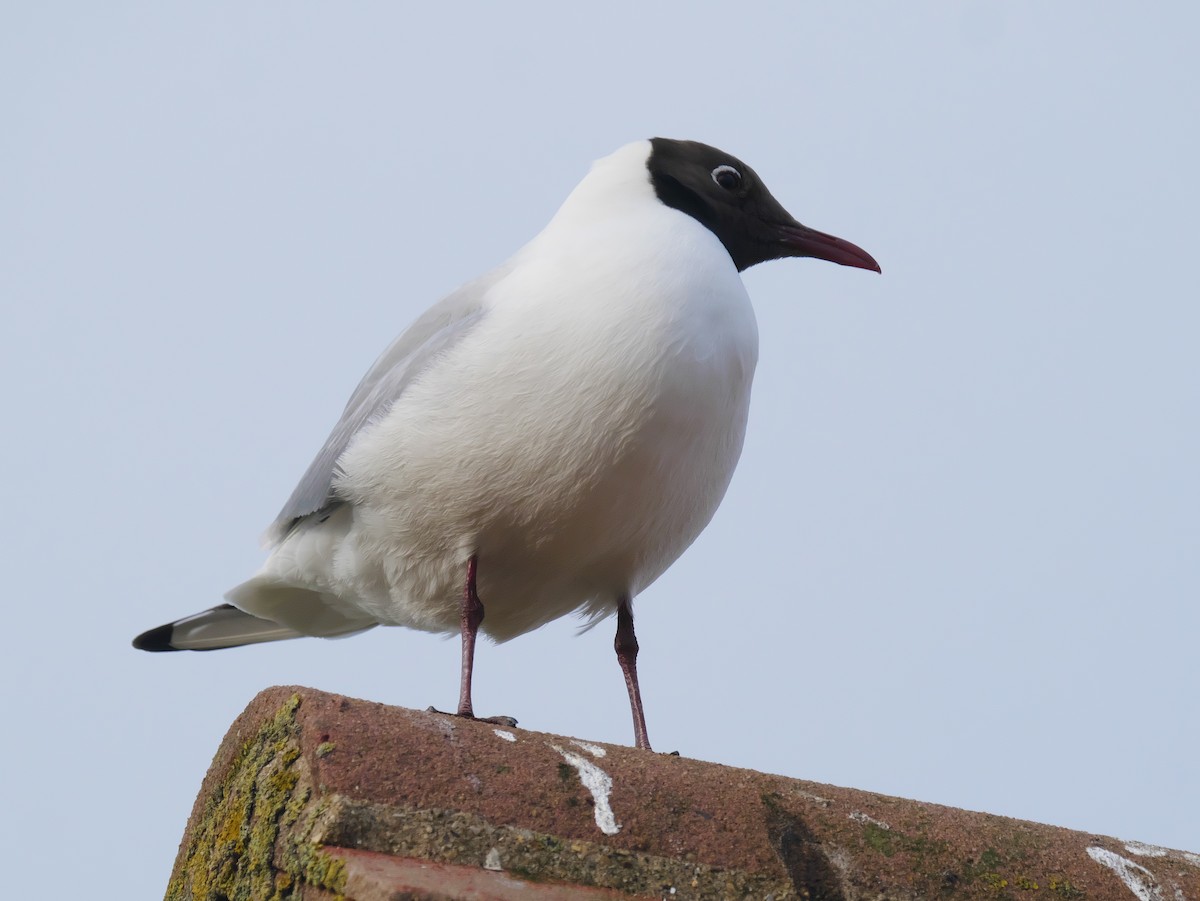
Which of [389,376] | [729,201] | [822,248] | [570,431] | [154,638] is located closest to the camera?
[570,431]

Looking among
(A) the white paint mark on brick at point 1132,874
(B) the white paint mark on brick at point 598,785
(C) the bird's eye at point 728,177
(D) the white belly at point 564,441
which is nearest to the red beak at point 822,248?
(C) the bird's eye at point 728,177

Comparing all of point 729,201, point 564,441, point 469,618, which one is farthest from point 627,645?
point 729,201

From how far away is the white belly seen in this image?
368 cm

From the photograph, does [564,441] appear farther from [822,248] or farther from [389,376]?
[822,248]

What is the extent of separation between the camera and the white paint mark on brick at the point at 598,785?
7.66ft

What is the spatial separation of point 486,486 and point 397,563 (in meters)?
0.48

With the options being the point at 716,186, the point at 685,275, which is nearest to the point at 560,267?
the point at 685,275

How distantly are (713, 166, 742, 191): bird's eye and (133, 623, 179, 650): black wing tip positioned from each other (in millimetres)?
2473

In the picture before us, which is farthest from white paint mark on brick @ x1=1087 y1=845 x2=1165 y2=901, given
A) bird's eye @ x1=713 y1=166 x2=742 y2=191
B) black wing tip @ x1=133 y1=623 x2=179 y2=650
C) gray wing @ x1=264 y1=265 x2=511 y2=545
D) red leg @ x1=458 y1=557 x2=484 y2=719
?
black wing tip @ x1=133 y1=623 x2=179 y2=650

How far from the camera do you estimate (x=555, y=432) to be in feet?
12.1

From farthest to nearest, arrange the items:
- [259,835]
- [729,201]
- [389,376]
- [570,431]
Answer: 1. [729,201]
2. [389,376]
3. [570,431]
4. [259,835]

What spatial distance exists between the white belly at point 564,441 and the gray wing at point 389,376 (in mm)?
84

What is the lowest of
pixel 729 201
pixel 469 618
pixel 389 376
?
pixel 469 618

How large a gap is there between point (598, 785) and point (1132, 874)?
3.41 ft
